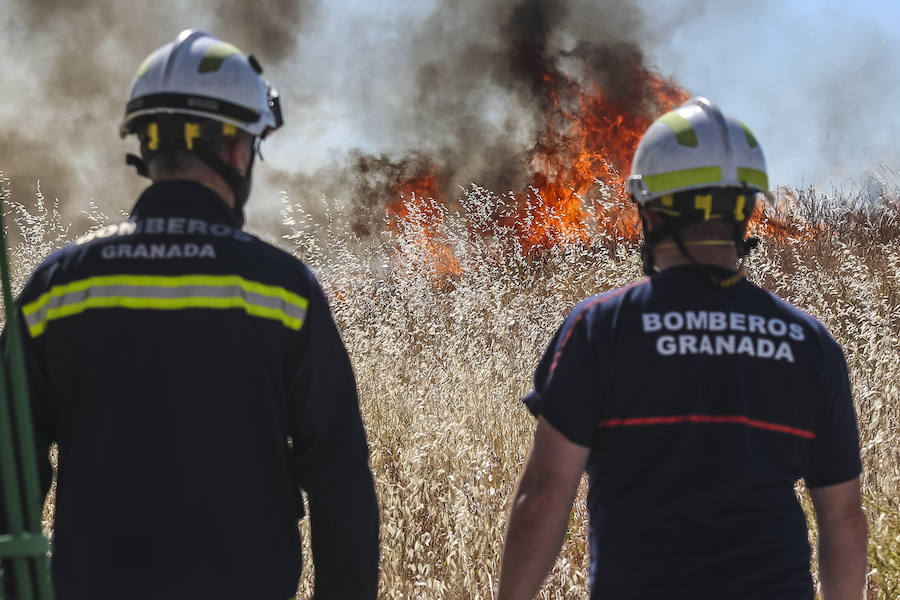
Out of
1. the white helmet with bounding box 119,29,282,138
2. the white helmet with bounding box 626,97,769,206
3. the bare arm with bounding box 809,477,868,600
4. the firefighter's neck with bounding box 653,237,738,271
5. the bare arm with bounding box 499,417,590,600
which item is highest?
the white helmet with bounding box 119,29,282,138

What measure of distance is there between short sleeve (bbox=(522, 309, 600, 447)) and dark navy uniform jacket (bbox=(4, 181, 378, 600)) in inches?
19.9

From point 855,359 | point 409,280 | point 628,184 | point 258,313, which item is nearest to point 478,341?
point 409,280

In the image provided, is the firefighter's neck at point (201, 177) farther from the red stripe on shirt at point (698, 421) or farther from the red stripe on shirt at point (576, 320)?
the red stripe on shirt at point (698, 421)

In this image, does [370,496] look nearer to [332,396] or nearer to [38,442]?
[332,396]

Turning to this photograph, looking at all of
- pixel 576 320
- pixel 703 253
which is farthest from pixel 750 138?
pixel 576 320

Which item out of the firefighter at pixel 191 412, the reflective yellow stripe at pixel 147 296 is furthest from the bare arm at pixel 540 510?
the reflective yellow stripe at pixel 147 296

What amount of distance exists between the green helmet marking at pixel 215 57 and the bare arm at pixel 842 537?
182cm

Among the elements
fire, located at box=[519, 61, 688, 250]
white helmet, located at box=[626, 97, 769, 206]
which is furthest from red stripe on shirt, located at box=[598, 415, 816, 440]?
fire, located at box=[519, 61, 688, 250]

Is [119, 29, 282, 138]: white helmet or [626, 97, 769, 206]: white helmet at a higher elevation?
[119, 29, 282, 138]: white helmet

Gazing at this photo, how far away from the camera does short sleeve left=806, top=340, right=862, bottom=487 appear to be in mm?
2008

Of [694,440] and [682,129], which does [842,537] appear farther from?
[682,129]

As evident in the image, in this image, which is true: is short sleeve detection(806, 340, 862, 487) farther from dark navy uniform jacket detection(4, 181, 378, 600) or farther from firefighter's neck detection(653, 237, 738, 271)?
dark navy uniform jacket detection(4, 181, 378, 600)

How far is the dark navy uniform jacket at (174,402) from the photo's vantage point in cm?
178

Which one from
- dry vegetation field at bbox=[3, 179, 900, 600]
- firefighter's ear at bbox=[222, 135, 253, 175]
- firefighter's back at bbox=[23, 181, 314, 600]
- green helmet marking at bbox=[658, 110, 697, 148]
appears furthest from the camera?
dry vegetation field at bbox=[3, 179, 900, 600]
